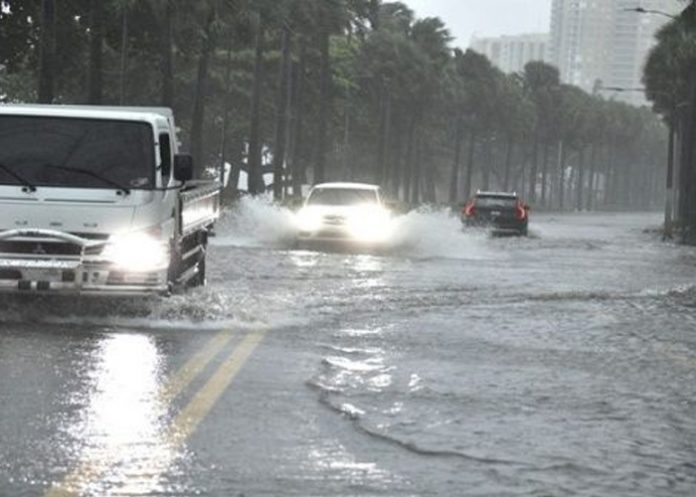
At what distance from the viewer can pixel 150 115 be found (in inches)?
550

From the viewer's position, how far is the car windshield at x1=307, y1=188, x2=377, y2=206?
30.3 m

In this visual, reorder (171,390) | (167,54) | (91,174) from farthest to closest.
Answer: (167,54), (91,174), (171,390)

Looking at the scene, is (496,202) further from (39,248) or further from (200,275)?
(39,248)

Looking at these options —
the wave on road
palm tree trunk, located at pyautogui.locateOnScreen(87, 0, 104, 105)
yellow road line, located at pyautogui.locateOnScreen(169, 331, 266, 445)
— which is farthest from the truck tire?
palm tree trunk, located at pyautogui.locateOnScreen(87, 0, 104, 105)

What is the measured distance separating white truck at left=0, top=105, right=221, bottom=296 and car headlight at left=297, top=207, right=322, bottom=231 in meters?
15.6

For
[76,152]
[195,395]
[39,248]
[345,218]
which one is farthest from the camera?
[345,218]

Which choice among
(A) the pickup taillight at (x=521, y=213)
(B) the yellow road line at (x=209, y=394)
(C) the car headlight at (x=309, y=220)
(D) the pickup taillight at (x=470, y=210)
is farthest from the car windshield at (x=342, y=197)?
(B) the yellow road line at (x=209, y=394)

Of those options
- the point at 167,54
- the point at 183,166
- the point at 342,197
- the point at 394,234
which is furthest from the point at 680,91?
the point at 183,166

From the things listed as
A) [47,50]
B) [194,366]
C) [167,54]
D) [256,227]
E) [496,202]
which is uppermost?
[167,54]

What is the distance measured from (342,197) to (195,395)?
21.3 m

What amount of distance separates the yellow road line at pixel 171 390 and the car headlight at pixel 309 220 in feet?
54.9

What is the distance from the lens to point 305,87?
80.6m

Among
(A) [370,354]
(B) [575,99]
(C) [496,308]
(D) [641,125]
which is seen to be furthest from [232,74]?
(D) [641,125]

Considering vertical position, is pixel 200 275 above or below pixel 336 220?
below
